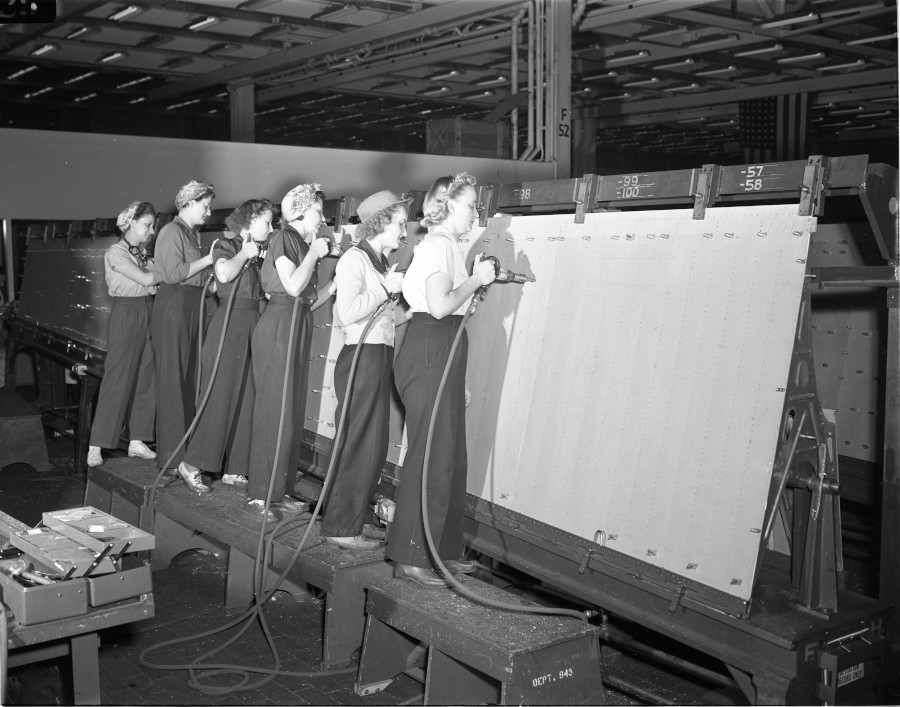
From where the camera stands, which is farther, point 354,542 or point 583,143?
point 583,143

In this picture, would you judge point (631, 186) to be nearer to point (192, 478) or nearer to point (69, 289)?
point (192, 478)

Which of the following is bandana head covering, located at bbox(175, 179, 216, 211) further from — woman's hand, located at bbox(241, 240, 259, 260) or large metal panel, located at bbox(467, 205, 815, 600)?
large metal panel, located at bbox(467, 205, 815, 600)

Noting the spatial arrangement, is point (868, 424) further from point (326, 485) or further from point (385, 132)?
point (385, 132)

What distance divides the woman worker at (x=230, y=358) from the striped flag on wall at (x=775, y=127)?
12.4 meters

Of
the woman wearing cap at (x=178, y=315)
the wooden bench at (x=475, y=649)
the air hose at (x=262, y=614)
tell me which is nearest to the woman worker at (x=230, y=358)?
the woman wearing cap at (x=178, y=315)

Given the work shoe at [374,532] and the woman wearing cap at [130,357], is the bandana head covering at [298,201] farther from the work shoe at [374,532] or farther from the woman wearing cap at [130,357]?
the woman wearing cap at [130,357]

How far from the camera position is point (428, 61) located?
13414 millimetres

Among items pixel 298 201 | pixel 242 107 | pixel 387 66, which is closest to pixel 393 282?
pixel 298 201

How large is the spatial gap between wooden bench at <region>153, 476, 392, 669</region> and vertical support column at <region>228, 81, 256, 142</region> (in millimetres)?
10283

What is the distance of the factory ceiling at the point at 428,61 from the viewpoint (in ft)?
37.6

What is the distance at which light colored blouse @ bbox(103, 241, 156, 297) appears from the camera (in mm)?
6512

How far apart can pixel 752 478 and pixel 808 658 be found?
2.20 ft

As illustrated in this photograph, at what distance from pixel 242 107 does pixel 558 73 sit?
258 inches

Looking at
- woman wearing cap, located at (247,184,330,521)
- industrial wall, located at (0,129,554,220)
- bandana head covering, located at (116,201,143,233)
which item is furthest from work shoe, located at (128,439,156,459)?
industrial wall, located at (0,129,554,220)
